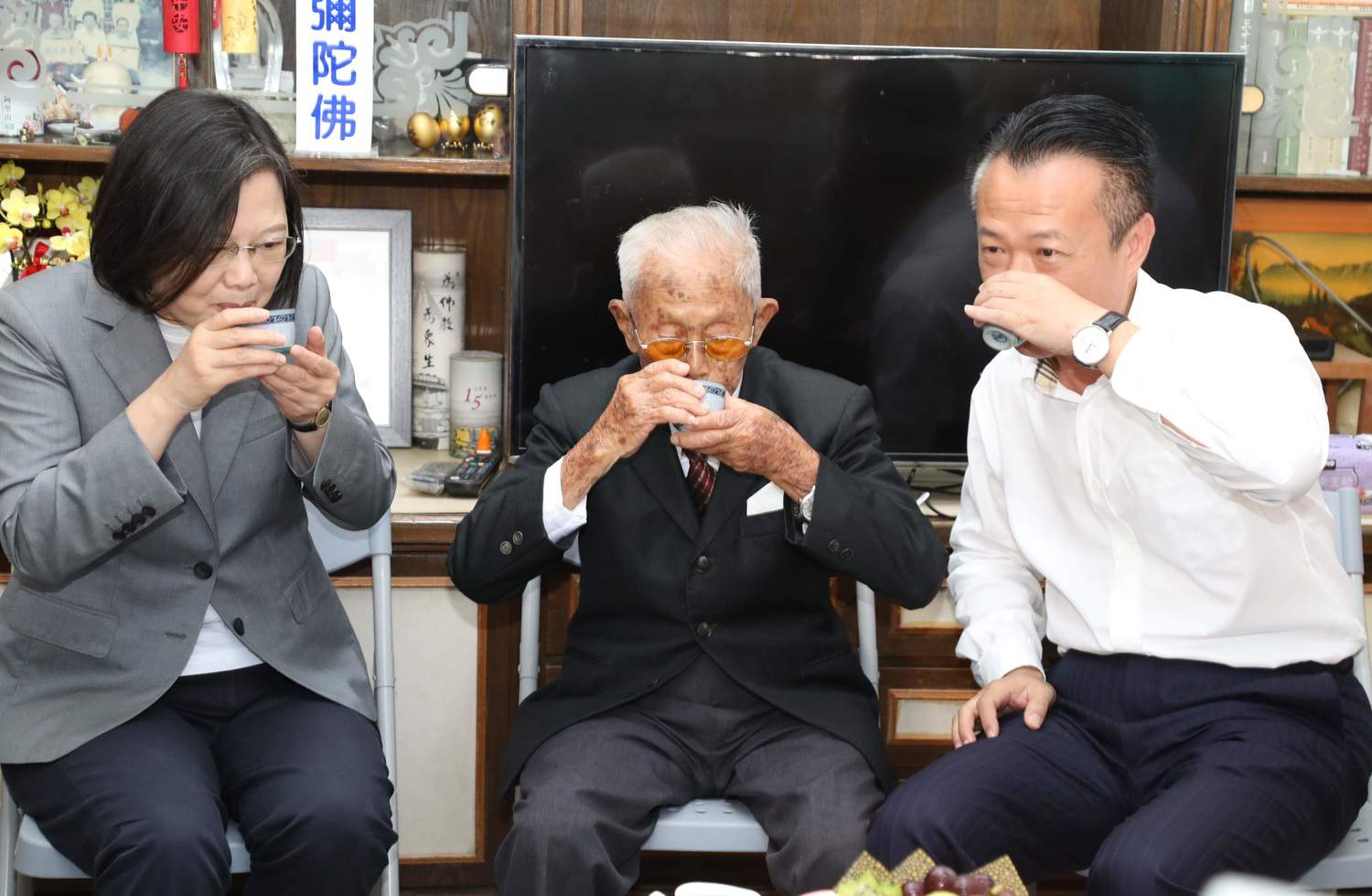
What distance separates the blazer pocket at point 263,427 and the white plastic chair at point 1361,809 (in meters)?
1.50

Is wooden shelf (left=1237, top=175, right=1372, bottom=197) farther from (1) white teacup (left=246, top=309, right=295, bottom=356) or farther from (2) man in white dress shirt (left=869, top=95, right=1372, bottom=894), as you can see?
(1) white teacup (left=246, top=309, right=295, bottom=356)

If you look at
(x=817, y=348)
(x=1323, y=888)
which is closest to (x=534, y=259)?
(x=817, y=348)

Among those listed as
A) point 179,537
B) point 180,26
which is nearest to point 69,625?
point 179,537

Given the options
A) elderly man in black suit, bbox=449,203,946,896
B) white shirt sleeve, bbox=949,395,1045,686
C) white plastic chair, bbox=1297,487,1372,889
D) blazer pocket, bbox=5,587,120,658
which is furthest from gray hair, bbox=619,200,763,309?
white plastic chair, bbox=1297,487,1372,889

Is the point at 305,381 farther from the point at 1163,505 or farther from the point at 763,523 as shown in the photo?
the point at 1163,505

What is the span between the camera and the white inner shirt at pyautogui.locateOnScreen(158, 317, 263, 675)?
2.02 meters

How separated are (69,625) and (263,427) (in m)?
0.37

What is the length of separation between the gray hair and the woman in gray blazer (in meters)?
0.46

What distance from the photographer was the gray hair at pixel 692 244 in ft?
6.88

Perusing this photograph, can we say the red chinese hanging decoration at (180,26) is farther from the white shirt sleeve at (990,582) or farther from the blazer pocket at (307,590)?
the white shirt sleeve at (990,582)

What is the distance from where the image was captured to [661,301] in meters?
2.08

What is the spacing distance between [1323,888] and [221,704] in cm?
150

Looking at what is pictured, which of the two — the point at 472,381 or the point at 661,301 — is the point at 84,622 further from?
the point at 472,381

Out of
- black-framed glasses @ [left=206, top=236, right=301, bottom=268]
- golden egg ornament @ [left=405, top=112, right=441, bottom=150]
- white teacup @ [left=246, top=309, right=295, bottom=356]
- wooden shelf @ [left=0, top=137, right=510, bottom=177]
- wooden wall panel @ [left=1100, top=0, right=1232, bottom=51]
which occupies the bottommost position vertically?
white teacup @ [left=246, top=309, right=295, bottom=356]
